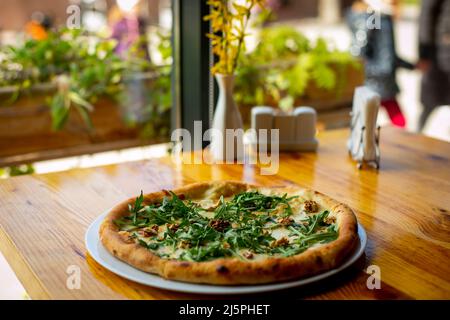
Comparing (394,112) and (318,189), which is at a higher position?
(318,189)

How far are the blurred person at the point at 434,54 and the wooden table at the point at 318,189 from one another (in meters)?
2.41

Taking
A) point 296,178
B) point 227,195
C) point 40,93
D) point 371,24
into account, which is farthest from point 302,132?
point 371,24

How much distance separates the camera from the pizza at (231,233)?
121 cm

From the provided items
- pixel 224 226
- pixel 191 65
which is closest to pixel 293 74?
pixel 191 65

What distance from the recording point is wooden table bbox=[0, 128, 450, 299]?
125 centimetres

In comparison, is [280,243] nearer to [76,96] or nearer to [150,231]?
[150,231]

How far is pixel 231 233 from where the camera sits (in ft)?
4.57

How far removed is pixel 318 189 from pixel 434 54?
3.27 metres

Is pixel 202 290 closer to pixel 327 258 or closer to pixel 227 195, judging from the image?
pixel 327 258

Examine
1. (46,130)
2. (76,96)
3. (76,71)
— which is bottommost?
(46,130)

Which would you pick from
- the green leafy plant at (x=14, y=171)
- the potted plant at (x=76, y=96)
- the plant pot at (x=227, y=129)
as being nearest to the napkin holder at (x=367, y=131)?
the plant pot at (x=227, y=129)

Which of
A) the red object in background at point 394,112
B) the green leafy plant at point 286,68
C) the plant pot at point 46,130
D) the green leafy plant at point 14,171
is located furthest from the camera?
the red object in background at point 394,112

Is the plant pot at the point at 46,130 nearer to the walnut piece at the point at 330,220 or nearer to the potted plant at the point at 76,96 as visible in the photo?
the potted plant at the point at 76,96

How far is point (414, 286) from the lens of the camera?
1.25m
